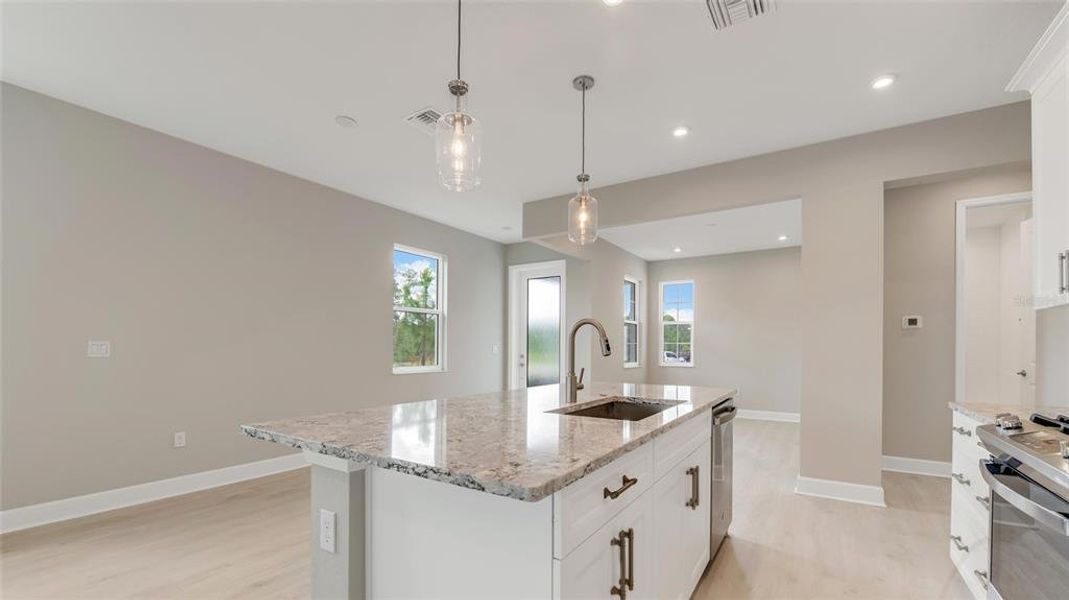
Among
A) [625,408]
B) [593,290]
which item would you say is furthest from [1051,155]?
[593,290]

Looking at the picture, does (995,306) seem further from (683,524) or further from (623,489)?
(623,489)

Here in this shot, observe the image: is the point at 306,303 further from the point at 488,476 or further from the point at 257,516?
the point at 488,476

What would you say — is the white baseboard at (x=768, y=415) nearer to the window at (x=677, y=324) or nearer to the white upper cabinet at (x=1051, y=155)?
the window at (x=677, y=324)

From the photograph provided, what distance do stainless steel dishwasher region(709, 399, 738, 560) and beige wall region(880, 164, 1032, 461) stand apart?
252 centimetres

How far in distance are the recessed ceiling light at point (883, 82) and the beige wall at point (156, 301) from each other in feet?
14.3

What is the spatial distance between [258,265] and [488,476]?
3774mm

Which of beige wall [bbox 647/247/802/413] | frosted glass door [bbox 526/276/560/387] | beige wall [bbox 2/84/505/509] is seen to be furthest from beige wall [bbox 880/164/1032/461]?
beige wall [bbox 2/84/505/509]

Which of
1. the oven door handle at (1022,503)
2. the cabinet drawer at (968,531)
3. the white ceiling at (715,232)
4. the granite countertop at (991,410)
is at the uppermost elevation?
the white ceiling at (715,232)

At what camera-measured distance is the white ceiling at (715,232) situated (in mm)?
5070

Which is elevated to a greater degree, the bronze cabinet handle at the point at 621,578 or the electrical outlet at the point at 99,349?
the electrical outlet at the point at 99,349

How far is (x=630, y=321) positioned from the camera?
24.3 ft

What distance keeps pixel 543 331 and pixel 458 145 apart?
487 centimetres

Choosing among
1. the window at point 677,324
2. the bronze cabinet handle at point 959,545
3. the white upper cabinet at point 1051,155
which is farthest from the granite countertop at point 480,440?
the window at point 677,324

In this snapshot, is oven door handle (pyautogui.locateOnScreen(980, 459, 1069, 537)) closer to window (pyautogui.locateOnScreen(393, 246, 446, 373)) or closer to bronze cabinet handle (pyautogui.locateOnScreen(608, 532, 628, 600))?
bronze cabinet handle (pyautogui.locateOnScreen(608, 532, 628, 600))
